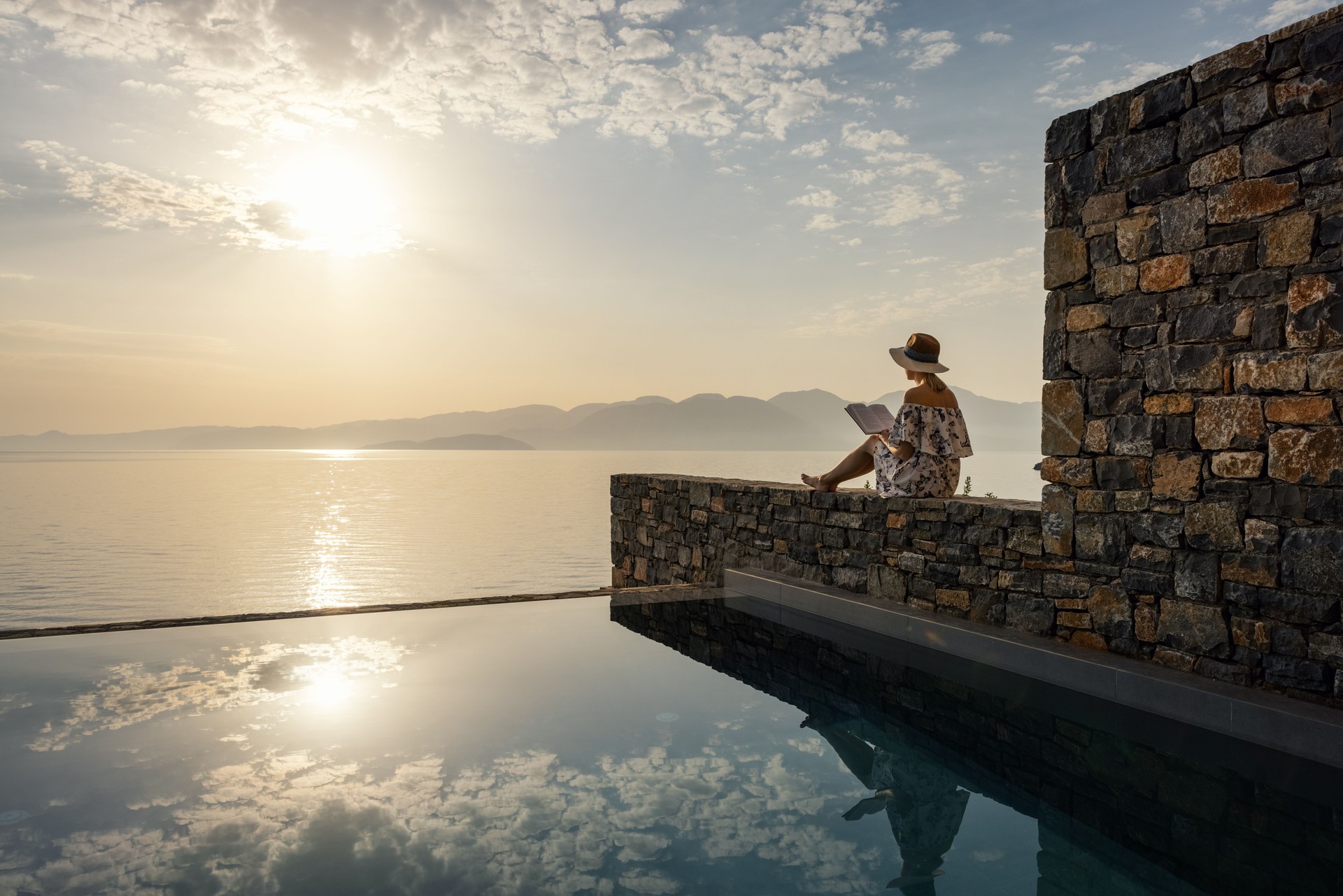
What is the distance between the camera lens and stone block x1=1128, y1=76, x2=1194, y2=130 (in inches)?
142

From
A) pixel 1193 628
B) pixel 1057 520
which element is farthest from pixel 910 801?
pixel 1057 520

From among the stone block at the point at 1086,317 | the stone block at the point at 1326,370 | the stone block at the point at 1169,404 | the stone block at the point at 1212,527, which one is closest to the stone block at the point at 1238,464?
the stone block at the point at 1212,527

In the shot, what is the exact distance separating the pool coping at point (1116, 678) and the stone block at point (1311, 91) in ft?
7.47

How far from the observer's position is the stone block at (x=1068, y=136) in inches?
161

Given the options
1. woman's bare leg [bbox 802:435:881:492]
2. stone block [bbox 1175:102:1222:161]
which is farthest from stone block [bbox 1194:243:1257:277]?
woman's bare leg [bbox 802:435:881:492]

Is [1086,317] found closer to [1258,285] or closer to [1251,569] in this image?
[1258,285]

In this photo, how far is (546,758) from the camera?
2928 mm

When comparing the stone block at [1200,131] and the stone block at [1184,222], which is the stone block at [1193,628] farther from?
the stone block at [1200,131]

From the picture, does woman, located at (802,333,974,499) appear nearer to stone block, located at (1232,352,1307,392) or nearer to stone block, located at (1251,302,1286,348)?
stone block, located at (1232,352,1307,392)

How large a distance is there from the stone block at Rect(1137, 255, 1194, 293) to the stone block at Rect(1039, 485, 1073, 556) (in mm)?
1021

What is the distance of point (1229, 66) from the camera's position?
11.3 ft

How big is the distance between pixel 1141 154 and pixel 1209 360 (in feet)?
3.39

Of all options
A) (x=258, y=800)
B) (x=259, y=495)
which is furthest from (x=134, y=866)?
(x=259, y=495)

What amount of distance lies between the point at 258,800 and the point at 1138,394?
3879 mm
